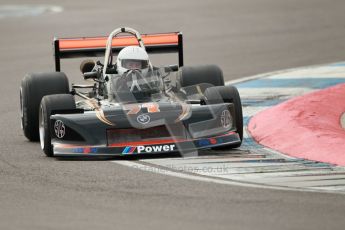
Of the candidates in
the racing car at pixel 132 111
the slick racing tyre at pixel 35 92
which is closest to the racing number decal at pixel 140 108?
the racing car at pixel 132 111

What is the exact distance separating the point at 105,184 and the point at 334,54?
1165 centimetres

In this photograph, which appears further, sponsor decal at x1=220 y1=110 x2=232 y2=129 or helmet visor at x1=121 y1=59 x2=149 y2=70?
helmet visor at x1=121 y1=59 x2=149 y2=70

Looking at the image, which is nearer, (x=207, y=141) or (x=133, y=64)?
(x=207, y=141)

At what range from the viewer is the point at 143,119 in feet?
39.2

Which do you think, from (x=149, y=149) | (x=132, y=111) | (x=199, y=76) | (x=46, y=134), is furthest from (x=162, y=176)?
(x=199, y=76)

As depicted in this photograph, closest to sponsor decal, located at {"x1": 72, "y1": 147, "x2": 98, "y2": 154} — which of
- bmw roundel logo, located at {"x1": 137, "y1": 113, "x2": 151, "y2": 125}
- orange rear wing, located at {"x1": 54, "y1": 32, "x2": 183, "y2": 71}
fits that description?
bmw roundel logo, located at {"x1": 137, "y1": 113, "x2": 151, "y2": 125}

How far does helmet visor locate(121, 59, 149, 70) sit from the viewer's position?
13.4 metres

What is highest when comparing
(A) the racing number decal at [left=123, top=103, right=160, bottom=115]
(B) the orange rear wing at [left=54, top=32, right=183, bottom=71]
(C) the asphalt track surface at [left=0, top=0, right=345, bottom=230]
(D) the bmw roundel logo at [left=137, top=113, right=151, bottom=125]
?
(B) the orange rear wing at [left=54, top=32, right=183, bottom=71]

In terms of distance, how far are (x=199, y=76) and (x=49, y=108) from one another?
93.3 inches

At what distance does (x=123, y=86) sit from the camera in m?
13.2

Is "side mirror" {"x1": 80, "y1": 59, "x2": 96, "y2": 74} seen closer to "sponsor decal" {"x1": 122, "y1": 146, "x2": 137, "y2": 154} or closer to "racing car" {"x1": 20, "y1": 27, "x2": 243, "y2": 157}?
"racing car" {"x1": 20, "y1": 27, "x2": 243, "y2": 157}

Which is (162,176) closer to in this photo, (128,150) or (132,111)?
(128,150)

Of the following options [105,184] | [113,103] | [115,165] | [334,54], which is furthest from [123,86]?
[334,54]

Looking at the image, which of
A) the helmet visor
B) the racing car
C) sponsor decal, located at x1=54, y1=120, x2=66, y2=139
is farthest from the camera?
the helmet visor
